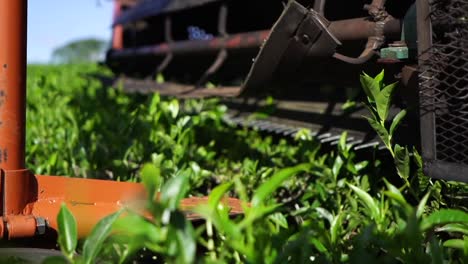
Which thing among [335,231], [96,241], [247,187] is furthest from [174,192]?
[247,187]

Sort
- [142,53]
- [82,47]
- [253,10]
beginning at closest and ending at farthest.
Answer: [253,10]
[142,53]
[82,47]

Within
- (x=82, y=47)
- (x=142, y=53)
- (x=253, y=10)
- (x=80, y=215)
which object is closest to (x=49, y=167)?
(x=80, y=215)

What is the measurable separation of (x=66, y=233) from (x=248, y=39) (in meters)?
2.05

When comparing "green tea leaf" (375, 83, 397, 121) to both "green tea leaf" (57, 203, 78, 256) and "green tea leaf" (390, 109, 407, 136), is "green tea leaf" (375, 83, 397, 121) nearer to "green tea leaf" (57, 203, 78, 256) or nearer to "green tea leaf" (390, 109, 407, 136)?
"green tea leaf" (390, 109, 407, 136)

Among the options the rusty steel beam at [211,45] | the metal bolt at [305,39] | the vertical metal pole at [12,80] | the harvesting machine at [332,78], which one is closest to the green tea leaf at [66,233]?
the harvesting machine at [332,78]

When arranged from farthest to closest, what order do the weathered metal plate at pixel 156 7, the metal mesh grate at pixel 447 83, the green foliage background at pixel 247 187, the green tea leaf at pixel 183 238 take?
the weathered metal plate at pixel 156 7
the metal mesh grate at pixel 447 83
the green foliage background at pixel 247 187
the green tea leaf at pixel 183 238

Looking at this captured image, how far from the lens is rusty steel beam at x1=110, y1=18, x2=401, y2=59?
1988 millimetres

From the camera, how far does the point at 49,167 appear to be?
2.61m

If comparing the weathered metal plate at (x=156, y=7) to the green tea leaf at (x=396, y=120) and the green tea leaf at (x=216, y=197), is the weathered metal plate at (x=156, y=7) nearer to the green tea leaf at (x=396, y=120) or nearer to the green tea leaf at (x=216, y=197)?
the green tea leaf at (x=396, y=120)

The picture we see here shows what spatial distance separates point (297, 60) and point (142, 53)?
314 centimetres

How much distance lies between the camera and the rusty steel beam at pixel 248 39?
199 centimetres

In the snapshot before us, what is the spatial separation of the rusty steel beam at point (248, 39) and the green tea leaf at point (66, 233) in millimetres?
1122

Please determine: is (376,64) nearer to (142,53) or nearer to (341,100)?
(341,100)

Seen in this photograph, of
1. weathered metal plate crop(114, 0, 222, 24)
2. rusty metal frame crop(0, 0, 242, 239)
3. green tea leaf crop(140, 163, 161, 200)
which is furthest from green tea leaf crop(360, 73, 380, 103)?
weathered metal plate crop(114, 0, 222, 24)
